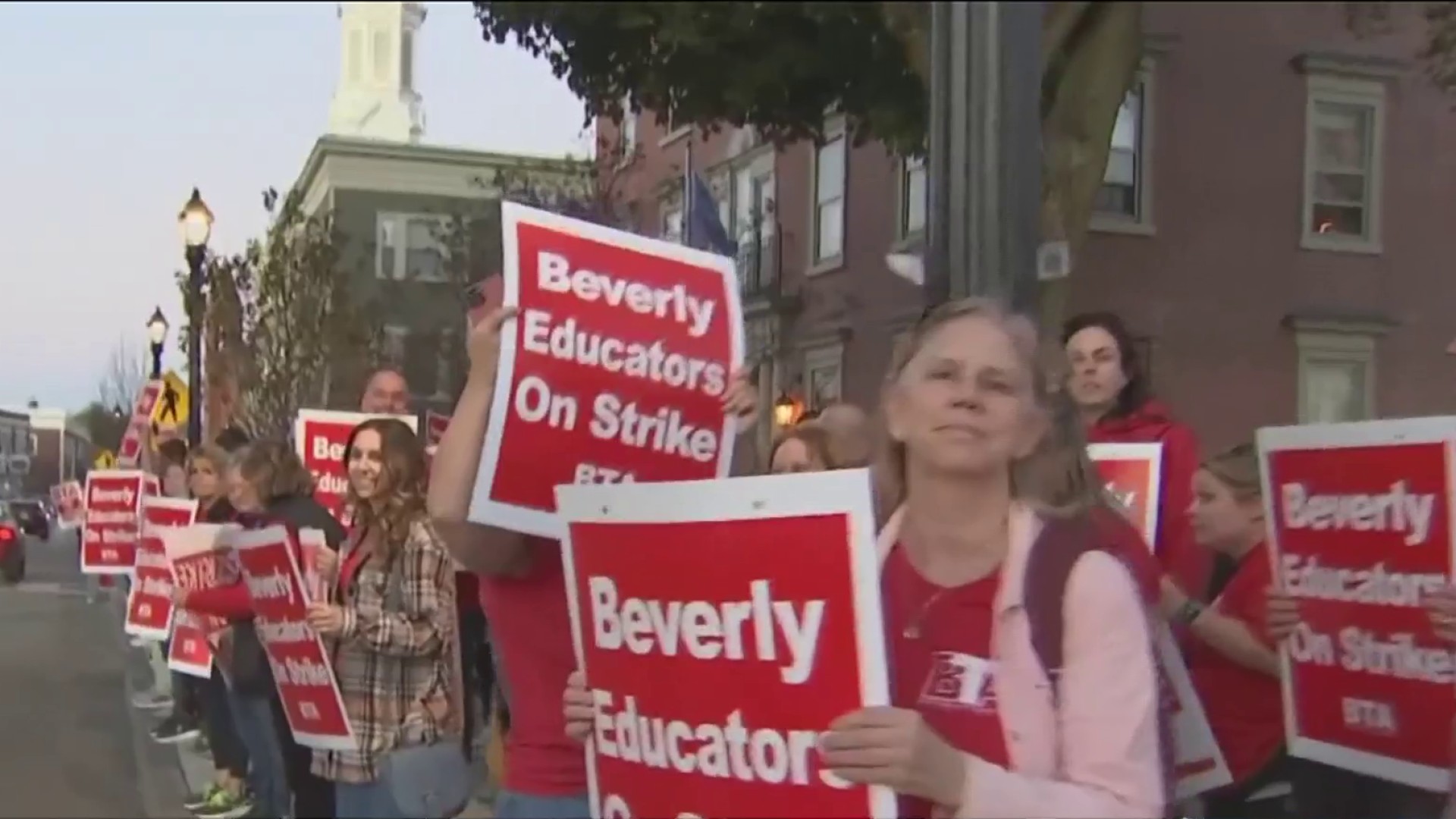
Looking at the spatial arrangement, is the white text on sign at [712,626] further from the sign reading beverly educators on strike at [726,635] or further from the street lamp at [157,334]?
the street lamp at [157,334]

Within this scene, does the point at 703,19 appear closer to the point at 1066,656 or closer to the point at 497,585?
the point at 497,585

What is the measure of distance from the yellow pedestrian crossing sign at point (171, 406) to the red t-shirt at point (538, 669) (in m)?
5.85

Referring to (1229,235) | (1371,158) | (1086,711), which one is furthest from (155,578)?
(1086,711)

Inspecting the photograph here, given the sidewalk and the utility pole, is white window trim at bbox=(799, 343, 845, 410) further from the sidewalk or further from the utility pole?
the sidewalk

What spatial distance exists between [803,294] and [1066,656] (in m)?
2.04

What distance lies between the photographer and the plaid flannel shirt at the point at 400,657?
414 cm

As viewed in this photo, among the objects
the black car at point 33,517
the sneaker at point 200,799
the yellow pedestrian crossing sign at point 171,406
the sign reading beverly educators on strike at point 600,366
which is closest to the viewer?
the sign reading beverly educators on strike at point 600,366

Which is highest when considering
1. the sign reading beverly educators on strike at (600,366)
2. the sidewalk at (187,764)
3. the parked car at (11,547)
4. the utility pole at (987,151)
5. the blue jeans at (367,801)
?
the utility pole at (987,151)

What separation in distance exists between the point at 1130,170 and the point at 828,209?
2.25 feet

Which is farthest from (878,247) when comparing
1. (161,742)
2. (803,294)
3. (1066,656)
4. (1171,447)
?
(161,742)

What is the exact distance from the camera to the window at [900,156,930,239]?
319 centimetres

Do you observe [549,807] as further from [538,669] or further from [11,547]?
[11,547]

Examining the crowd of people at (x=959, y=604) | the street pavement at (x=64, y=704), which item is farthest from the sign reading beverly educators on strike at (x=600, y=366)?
the street pavement at (x=64, y=704)

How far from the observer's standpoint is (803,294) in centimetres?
371
